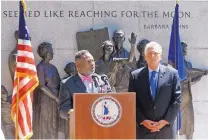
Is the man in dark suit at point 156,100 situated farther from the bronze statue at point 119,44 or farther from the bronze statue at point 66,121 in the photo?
the bronze statue at point 66,121

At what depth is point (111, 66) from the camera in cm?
915

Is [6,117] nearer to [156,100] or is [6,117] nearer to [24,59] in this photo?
[24,59]

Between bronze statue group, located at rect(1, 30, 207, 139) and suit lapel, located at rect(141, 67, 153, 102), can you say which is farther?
bronze statue group, located at rect(1, 30, 207, 139)

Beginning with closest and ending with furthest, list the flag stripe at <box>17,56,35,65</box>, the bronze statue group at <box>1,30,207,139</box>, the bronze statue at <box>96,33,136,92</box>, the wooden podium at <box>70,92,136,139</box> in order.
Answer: the wooden podium at <box>70,92,136,139</box> < the flag stripe at <box>17,56,35,65</box> < the bronze statue at <box>96,33,136,92</box> < the bronze statue group at <box>1,30,207,139</box>

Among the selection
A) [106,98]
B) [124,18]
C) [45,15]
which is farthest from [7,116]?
[106,98]

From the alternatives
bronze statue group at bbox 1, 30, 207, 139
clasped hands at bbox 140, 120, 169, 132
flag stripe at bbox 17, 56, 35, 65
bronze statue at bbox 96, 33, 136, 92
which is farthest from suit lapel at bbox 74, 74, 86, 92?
bronze statue group at bbox 1, 30, 207, 139

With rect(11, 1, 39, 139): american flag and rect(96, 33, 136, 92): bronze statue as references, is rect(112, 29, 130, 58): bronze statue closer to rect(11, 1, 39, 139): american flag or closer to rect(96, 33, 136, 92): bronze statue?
rect(96, 33, 136, 92): bronze statue

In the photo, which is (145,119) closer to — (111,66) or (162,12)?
(111,66)

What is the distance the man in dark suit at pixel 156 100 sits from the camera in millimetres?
5719

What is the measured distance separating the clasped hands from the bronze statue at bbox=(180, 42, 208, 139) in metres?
3.84

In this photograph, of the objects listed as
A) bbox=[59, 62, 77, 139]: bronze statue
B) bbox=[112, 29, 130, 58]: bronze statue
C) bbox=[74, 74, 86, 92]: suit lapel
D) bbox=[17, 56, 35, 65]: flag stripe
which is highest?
bbox=[112, 29, 130, 58]: bronze statue

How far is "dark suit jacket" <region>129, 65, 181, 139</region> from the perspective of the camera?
573 centimetres

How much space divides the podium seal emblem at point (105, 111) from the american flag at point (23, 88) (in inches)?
94.7

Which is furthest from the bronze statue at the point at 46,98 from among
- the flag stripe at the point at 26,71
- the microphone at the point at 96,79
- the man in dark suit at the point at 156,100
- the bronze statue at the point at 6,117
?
the microphone at the point at 96,79
